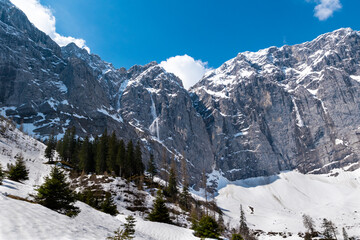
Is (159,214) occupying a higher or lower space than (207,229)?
higher

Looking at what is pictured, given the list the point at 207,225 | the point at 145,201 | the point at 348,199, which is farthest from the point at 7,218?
the point at 348,199

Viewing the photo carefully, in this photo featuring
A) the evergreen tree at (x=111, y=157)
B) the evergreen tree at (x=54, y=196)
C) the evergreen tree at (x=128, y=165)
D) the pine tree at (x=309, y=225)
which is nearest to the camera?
the evergreen tree at (x=54, y=196)

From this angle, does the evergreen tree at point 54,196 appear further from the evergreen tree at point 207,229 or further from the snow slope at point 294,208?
the snow slope at point 294,208

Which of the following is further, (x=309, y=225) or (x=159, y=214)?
(x=309, y=225)

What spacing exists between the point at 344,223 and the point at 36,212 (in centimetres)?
16611

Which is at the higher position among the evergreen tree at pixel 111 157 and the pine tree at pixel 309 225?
the evergreen tree at pixel 111 157

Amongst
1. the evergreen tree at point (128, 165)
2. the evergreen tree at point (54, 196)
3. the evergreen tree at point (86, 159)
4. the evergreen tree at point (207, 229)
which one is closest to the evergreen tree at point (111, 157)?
the evergreen tree at point (128, 165)

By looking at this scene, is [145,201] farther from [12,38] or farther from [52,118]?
[12,38]

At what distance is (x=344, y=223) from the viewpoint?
134 meters

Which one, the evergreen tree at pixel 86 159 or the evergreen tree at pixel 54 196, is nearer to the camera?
the evergreen tree at pixel 54 196

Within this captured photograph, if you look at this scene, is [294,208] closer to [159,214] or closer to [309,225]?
[309,225]

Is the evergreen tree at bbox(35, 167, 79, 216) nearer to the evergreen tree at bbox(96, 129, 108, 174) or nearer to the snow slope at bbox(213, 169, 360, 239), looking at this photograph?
the evergreen tree at bbox(96, 129, 108, 174)

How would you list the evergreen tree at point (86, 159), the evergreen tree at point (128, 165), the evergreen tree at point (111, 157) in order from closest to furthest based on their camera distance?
the evergreen tree at point (111, 157) → the evergreen tree at point (128, 165) → the evergreen tree at point (86, 159)

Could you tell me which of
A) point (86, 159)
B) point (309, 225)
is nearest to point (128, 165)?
point (86, 159)
